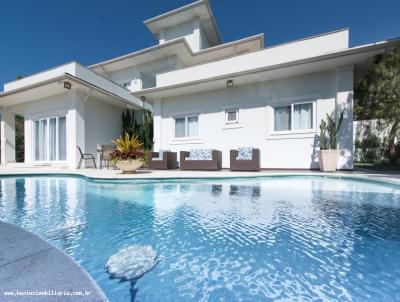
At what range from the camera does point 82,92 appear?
10.0m

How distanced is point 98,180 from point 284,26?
15006 millimetres

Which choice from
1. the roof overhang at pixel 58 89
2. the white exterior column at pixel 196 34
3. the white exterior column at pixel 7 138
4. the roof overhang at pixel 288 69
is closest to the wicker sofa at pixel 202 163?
the roof overhang at pixel 288 69

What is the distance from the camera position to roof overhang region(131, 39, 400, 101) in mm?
6434

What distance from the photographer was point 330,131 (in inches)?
291

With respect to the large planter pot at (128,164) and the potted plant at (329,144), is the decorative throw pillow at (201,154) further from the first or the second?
the potted plant at (329,144)

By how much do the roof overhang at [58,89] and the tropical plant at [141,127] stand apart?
2.65 feet

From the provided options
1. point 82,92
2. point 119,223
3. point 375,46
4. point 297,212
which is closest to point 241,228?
point 297,212

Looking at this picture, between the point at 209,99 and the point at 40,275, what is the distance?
364 inches

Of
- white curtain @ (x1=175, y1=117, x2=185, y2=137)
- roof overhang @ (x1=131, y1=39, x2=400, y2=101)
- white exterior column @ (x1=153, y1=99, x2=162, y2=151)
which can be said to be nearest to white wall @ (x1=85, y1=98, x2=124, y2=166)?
roof overhang @ (x1=131, y1=39, x2=400, y2=101)


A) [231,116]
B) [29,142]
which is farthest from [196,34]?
[29,142]

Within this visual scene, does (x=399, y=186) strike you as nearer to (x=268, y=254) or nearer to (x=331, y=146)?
(x=331, y=146)

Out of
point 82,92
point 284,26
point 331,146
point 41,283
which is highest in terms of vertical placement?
→ point 284,26

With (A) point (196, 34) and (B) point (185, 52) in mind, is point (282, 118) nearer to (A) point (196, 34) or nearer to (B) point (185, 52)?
(B) point (185, 52)

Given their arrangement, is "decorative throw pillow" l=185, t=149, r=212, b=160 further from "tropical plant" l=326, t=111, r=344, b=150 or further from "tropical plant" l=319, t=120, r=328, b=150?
"tropical plant" l=326, t=111, r=344, b=150
